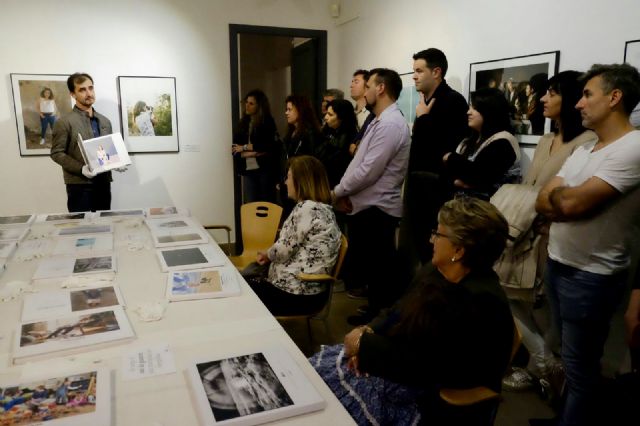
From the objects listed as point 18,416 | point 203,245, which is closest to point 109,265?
point 203,245

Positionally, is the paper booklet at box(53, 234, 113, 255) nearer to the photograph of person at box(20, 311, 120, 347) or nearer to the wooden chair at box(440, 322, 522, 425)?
the photograph of person at box(20, 311, 120, 347)

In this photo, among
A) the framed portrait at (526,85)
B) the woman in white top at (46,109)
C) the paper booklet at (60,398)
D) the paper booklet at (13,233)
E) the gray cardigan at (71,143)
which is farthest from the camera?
the woman in white top at (46,109)

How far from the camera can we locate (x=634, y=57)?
211 centimetres

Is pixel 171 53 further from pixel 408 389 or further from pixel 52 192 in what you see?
pixel 408 389

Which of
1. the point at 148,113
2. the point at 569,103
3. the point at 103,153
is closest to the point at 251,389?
the point at 569,103

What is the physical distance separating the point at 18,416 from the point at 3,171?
13.1ft

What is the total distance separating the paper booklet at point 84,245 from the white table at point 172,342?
23 centimetres

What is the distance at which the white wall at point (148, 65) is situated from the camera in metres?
4.16

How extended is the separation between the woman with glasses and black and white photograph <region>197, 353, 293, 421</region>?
1.18ft

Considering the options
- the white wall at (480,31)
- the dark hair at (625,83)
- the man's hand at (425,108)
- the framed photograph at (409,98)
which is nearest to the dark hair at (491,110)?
the white wall at (480,31)

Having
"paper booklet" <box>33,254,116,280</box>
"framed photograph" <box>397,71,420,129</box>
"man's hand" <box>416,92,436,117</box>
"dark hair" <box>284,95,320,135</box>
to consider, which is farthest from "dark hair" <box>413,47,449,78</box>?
"paper booklet" <box>33,254,116,280</box>

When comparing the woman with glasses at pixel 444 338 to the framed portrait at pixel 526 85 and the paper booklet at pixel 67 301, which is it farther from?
the framed portrait at pixel 526 85

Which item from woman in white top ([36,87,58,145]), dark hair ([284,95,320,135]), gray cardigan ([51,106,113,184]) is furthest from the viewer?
woman in white top ([36,87,58,145])

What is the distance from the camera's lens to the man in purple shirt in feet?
9.93
